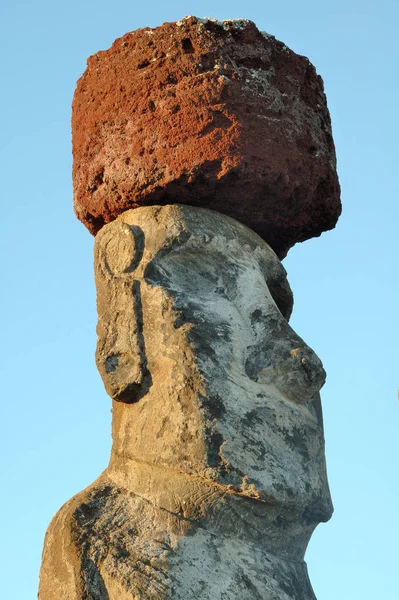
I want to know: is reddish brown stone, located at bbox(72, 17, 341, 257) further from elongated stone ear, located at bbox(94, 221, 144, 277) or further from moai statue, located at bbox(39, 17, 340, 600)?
elongated stone ear, located at bbox(94, 221, 144, 277)

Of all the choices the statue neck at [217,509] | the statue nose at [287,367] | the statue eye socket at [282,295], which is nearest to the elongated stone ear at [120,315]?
the statue neck at [217,509]

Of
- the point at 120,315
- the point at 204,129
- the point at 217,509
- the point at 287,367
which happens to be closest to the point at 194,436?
the point at 217,509

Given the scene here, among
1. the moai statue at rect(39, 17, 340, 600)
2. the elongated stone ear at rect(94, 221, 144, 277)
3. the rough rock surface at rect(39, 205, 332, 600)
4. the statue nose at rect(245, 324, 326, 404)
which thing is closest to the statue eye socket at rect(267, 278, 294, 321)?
the moai statue at rect(39, 17, 340, 600)

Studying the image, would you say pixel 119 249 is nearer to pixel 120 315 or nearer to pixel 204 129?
pixel 120 315

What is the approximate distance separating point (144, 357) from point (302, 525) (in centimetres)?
106

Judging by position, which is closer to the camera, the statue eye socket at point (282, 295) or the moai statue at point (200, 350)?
the moai statue at point (200, 350)

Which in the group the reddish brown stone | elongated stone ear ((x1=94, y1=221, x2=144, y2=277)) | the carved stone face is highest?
the reddish brown stone

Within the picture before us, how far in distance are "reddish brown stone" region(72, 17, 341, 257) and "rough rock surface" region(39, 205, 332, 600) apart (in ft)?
0.71

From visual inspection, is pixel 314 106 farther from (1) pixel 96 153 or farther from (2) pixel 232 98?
(1) pixel 96 153

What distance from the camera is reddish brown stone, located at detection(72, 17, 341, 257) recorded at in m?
7.48


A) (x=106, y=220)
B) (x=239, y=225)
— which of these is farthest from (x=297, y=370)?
(x=106, y=220)

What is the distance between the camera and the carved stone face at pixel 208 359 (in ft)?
22.1

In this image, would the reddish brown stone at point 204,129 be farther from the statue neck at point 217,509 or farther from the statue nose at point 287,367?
the statue neck at point 217,509

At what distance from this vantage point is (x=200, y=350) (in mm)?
6902
